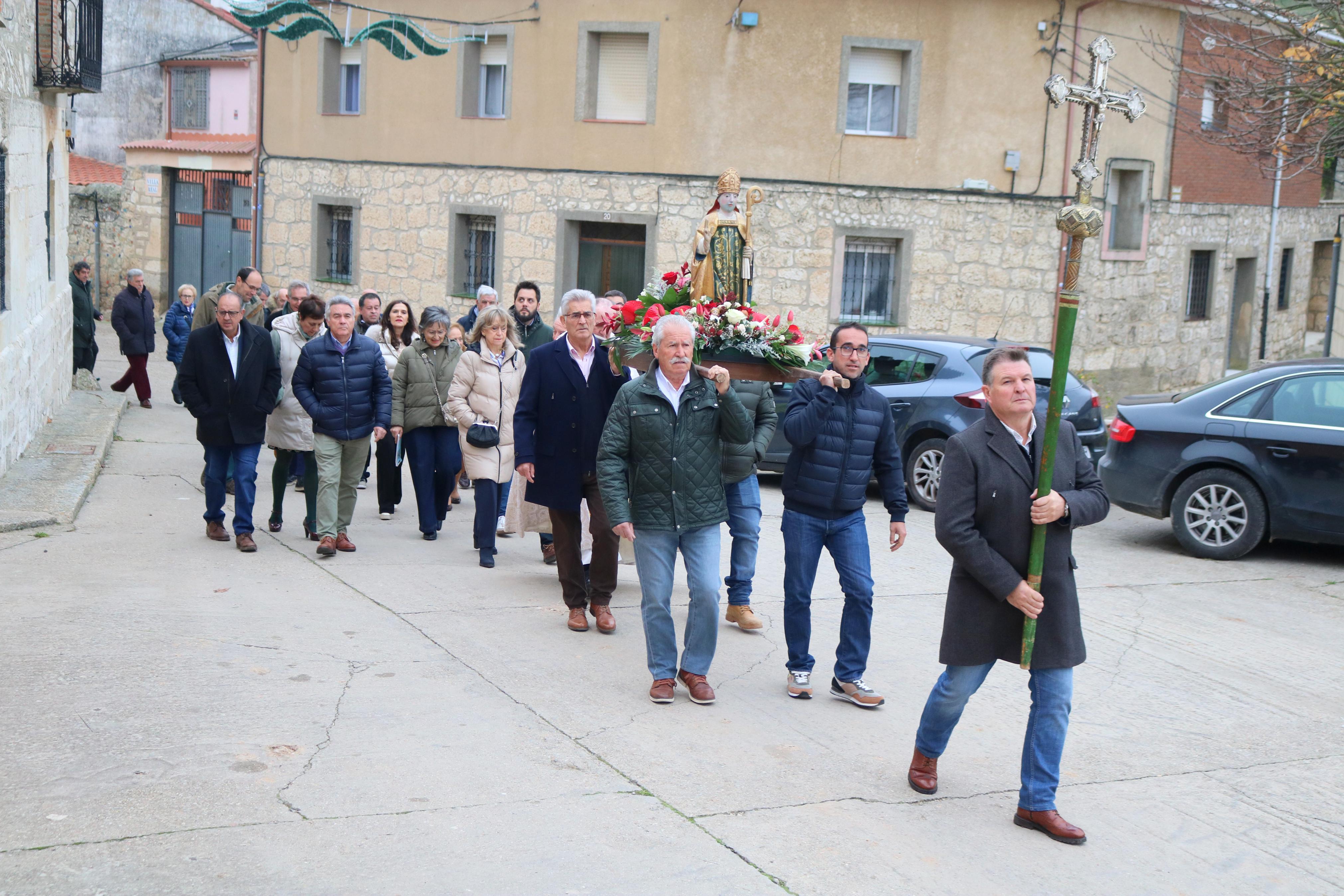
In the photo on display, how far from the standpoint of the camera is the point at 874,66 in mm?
18672

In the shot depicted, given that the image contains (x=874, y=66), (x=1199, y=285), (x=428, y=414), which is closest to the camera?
(x=428, y=414)

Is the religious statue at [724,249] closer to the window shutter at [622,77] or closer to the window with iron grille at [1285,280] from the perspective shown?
the window shutter at [622,77]

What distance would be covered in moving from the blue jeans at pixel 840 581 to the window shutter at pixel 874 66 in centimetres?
1357

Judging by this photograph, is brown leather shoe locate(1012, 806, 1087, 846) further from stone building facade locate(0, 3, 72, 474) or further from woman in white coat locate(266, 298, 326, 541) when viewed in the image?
stone building facade locate(0, 3, 72, 474)

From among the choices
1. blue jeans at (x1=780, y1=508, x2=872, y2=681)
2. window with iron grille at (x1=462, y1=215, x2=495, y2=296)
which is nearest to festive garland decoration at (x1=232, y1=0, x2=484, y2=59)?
window with iron grille at (x1=462, y1=215, x2=495, y2=296)

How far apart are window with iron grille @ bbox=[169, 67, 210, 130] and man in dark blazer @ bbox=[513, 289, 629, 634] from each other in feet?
86.1

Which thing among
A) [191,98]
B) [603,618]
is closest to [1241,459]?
[603,618]

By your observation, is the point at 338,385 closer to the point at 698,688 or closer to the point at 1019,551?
the point at 698,688

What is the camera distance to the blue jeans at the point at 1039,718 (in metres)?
4.82

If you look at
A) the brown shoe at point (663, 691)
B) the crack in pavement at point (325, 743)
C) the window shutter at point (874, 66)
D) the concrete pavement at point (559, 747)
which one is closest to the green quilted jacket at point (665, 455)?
the brown shoe at point (663, 691)

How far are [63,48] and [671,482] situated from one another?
10.8 metres

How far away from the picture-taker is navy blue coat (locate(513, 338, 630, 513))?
744 centimetres

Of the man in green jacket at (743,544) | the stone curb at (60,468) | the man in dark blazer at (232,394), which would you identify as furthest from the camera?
the stone curb at (60,468)

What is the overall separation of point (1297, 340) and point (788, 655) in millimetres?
22990
